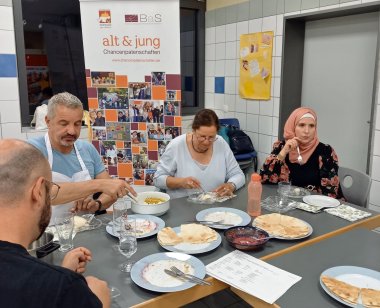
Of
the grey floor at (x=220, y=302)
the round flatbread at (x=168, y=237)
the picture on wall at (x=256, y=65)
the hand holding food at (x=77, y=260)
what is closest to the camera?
the hand holding food at (x=77, y=260)

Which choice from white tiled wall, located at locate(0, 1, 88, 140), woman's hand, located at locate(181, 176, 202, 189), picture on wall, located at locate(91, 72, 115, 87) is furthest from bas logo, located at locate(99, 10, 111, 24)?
woman's hand, located at locate(181, 176, 202, 189)

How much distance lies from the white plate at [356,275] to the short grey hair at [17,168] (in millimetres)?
981

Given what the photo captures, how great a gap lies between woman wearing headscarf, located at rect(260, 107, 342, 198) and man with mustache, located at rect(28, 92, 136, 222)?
1091 millimetres

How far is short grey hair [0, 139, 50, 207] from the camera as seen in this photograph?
2.80 feet

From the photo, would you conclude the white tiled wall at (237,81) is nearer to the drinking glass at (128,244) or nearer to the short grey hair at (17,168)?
the drinking glass at (128,244)

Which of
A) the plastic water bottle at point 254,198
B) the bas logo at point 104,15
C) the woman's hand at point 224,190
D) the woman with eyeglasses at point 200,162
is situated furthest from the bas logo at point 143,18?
the plastic water bottle at point 254,198

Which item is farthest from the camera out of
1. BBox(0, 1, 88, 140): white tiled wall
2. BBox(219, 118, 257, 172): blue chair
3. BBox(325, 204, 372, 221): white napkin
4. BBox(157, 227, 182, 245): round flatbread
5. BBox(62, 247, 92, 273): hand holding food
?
BBox(219, 118, 257, 172): blue chair

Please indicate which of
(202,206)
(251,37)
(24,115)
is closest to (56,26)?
(24,115)

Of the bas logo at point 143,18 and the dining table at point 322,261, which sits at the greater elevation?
the bas logo at point 143,18

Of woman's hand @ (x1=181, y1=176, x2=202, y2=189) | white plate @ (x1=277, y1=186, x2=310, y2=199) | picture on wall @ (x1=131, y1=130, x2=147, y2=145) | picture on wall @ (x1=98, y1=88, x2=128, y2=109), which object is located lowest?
white plate @ (x1=277, y1=186, x2=310, y2=199)

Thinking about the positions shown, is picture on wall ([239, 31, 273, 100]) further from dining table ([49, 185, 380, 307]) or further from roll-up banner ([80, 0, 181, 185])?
dining table ([49, 185, 380, 307])

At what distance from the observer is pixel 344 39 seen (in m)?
3.28

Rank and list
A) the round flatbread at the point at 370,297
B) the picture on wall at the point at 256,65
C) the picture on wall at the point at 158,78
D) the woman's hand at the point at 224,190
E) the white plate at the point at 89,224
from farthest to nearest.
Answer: the picture on wall at the point at 256,65 < the picture on wall at the point at 158,78 < the woman's hand at the point at 224,190 < the white plate at the point at 89,224 < the round flatbread at the point at 370,297

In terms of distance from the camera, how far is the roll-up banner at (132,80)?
3.01 metres
